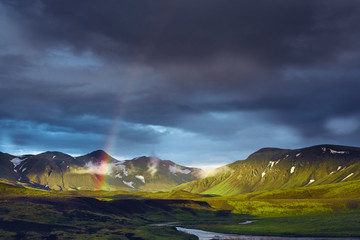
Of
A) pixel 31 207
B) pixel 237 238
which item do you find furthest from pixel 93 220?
pixel 237 238

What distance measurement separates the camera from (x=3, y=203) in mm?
173000

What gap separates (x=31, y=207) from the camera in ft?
564

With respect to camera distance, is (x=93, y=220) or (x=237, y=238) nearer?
(x=237, y=238)

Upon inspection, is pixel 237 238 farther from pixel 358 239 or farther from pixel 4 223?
pixel 4 223

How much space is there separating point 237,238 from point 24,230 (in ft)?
244

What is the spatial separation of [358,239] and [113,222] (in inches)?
4208

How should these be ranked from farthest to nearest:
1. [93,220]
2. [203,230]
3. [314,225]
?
[93,220], [203,230], [314,225]

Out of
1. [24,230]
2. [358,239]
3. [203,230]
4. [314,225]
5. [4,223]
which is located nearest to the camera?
[358,239]

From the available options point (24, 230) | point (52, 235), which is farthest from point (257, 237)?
point (24, 230)

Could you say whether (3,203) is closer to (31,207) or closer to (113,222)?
(31,207)

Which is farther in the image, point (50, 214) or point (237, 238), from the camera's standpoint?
point (50, 214)

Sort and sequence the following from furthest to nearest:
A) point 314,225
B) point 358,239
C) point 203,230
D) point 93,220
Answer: point 93,220 → point 203,230 → point 314,225 → point 358,239

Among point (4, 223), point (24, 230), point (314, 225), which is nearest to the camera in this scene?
point (24, 230)

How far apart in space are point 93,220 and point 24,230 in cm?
4881
